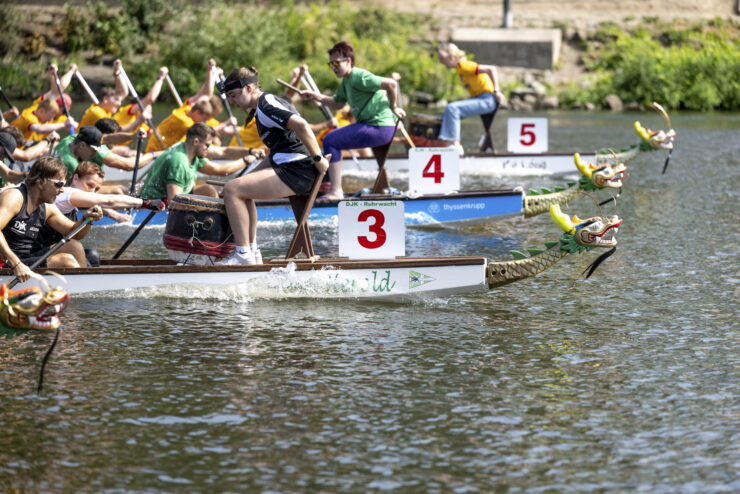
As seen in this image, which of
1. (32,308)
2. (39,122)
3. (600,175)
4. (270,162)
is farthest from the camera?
(39,122)

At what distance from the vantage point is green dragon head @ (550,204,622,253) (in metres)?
8.84

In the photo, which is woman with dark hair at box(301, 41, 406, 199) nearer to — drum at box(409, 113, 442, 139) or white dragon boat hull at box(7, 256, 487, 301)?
white dragon boat hull at box(7, 256, 487, 301)

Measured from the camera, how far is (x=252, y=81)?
9258 millimetres

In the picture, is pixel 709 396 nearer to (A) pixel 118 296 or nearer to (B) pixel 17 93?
(A) pixel 118 296

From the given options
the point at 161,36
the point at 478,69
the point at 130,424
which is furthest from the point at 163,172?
the point at 161,36

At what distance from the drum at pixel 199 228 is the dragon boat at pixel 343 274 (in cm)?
8

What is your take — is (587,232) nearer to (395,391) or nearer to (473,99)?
(395,391)

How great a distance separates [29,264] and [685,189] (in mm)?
11083

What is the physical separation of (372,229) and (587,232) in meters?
1.70

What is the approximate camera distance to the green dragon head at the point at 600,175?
12242 mm

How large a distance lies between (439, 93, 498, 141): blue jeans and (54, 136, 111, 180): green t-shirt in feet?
23.8

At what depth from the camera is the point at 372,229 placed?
926 cm

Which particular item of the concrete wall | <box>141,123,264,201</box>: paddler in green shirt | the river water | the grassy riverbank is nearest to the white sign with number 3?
the river water

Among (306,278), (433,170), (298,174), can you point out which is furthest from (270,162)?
(433,170)
